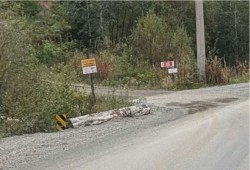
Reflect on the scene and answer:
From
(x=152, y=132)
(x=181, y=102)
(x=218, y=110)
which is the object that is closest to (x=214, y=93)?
(x=181, y=102)

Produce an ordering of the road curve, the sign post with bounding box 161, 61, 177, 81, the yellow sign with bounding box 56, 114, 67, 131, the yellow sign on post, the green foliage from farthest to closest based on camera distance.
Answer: the green foliage
the sign post with bounding box 161, 61, 177, 81
the yellow sign on post
the yellow sign with bounding box 56, 114, 67, 131
the road curve

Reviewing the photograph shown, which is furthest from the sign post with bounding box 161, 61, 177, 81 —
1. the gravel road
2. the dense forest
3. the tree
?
the gravel road

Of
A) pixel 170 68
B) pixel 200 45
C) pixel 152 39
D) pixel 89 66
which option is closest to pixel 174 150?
pixel 89 66

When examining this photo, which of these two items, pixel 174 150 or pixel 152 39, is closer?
pixel 174 150

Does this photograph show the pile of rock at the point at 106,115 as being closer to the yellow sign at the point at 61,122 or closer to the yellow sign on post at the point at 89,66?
the yellow sign at the point at 61,122

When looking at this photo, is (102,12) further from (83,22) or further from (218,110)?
(218,110)

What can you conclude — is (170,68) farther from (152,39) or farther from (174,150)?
(174,150)

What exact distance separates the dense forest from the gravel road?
162 cm

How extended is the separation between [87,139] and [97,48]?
2238 centimetres

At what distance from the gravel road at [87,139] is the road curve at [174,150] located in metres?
0.06

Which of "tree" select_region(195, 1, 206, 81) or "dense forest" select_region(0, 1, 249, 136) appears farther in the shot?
"tree" select_region(195, 1, 206, 81)

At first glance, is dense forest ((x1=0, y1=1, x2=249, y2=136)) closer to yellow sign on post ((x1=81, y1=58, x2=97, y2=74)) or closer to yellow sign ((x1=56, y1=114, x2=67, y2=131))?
yellow sign ((x1=56, y1=114, x2=67, y2=131))

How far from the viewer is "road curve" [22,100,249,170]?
301 inches

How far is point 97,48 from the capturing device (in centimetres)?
3244
